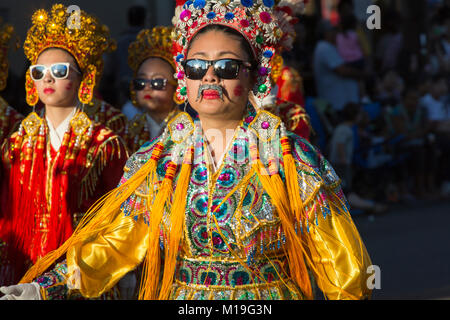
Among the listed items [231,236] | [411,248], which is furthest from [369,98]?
[231,236]

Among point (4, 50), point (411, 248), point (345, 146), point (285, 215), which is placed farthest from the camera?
→ point (345, 146)

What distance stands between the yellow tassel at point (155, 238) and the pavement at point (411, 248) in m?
3.40

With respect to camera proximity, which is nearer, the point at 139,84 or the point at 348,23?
the point at 139,84

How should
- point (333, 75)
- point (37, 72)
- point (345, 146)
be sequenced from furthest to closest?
1. point (333, 75)
2. point (345, 146)
3. point (37, 72)

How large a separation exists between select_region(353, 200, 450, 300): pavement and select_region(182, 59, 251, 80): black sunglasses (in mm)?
3565

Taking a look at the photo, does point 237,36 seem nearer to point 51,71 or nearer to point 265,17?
point 265,17

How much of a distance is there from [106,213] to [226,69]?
0.82m

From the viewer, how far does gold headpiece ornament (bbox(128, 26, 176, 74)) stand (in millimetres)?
5613

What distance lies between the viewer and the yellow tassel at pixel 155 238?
341 centimetres

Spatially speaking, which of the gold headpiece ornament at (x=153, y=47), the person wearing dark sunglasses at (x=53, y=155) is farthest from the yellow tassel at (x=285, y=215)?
the gold headpiece ornament at (x=153, y=47)

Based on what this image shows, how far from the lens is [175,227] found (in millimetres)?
3373

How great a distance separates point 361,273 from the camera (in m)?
3.16

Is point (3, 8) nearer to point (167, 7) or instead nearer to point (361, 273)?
point (167, 7)
